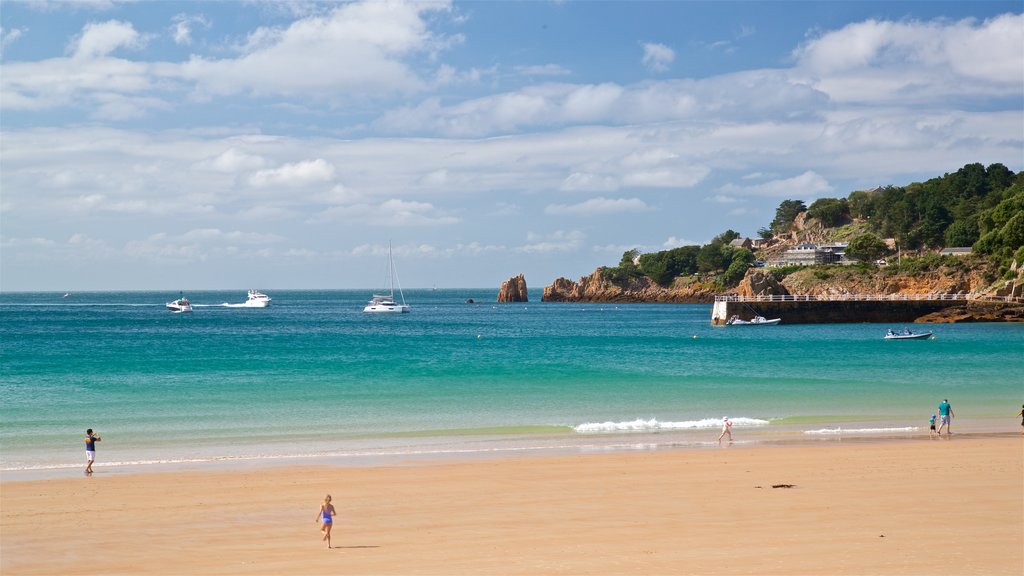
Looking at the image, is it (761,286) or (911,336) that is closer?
(911,336)

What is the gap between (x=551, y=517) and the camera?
53.3 feet

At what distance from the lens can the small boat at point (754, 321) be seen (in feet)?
307

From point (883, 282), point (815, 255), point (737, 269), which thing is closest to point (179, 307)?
point (737, 269)

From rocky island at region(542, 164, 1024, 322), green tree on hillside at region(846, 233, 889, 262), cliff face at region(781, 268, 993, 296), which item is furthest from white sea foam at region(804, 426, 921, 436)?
green tree on hillside at region(846, 233, 889, 262)

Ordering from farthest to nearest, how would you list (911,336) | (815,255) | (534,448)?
(815,255)
(911,336)
(534,448)

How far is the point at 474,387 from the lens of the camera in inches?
1590

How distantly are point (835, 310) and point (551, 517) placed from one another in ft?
288

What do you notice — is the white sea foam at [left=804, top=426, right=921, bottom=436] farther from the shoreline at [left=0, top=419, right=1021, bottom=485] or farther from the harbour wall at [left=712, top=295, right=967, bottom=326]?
the harbour wall at [left=712, top=295, right=967, bottom=326]

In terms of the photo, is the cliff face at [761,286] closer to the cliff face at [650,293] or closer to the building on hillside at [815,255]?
the cliff face at [650,293]

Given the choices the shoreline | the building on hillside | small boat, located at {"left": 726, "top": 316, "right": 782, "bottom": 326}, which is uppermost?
the building on hillside

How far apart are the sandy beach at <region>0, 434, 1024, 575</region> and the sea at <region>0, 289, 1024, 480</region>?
2987 millimetres

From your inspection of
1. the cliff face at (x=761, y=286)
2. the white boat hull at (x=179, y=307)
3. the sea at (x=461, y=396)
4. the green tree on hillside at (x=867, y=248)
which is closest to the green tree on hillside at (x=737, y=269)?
the green tree on hillside at (x=867, y=248)

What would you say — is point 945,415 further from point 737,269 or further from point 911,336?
point 737,269

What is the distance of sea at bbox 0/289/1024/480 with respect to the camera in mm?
25688
